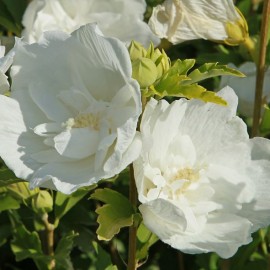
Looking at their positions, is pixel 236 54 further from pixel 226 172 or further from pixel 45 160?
pixel 45 160

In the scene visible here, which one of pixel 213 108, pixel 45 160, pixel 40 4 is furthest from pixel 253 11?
pixel 45 160

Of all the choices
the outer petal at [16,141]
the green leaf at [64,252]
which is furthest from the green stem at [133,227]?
the green leaf at [64,252]

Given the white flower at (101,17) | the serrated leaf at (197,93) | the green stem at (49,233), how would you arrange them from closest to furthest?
the serrated leaf at (197,93), the green stem at (49,233), the white flower at (101,17)

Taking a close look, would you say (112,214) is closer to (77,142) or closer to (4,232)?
(77,142)

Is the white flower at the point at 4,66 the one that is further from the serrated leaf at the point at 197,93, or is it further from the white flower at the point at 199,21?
the white flower at the point at 199,21

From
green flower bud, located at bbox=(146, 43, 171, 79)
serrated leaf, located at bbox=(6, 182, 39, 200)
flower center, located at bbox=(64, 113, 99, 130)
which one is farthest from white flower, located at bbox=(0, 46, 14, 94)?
serrated leaf, located at bbox=(6, 182, 39, 200)

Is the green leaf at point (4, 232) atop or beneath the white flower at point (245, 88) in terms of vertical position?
beneath
